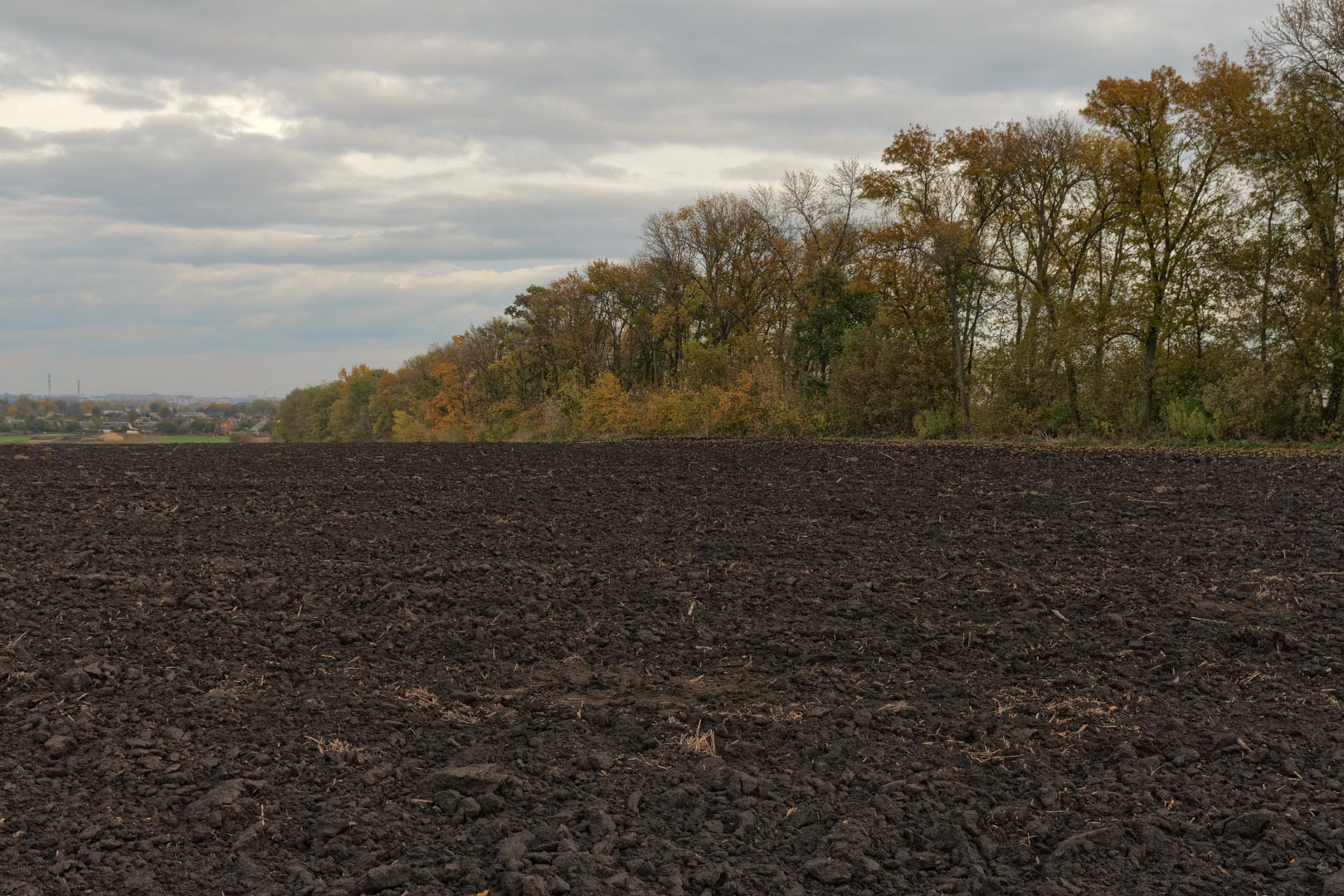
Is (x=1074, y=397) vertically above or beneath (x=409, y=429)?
above

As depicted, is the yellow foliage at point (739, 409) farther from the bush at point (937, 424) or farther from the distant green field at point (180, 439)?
the distant green field at point (180, 439)

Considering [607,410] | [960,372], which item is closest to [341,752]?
[960,372]

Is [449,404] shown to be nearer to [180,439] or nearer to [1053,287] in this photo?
[180,439]

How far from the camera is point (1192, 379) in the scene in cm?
2809

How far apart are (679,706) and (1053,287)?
30.1 meters

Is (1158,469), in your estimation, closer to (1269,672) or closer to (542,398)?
(1269,672)

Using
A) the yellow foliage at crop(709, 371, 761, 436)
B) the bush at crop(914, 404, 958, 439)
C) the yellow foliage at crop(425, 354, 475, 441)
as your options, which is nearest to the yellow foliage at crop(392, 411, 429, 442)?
the yellow foliage at crop(425, 354, 475, 441)

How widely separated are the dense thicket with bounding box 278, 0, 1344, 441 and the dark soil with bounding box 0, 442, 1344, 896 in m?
16.3

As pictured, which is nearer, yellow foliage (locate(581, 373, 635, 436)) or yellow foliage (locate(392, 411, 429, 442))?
yellow foliage (locate(581, 373, 635, 436))

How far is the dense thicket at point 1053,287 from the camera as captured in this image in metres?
24.8

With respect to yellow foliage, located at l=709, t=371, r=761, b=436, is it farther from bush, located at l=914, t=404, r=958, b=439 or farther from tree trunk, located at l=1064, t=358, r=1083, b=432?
tree trunk, located at l=1064, t=358, r=1083, b=432

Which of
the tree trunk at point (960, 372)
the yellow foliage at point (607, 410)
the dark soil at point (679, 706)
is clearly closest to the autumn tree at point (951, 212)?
the tree trunk at point (960, 372)

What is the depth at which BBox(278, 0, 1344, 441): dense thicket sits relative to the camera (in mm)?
24812

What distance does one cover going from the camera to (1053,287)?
106ft
